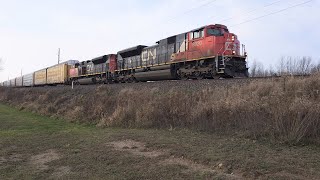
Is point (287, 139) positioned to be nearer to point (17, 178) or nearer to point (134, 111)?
point (17, 178)

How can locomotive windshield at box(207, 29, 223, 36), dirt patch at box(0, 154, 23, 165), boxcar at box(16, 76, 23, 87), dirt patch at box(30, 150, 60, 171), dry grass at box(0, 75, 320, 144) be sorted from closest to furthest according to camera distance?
dirt patch at box(30, 150, 60, 171), dry grass at box(0, 75, 320, 144), dirt patch at box(0, 154, 23, 165), locomotive windshield at box(207, 29, 223, 36), boxcar at box(16, 76, 23, 87)

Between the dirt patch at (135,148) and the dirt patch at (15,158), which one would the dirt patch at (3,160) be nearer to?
the dirt patch at (15,158)

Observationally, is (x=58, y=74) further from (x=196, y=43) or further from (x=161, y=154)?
(x=161, y=154)

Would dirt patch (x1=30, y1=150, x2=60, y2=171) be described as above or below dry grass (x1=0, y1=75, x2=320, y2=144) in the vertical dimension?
below

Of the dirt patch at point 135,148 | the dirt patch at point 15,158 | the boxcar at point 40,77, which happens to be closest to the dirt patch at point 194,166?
the dirt patch at point 135,148

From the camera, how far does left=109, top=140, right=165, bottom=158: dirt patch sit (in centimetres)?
835

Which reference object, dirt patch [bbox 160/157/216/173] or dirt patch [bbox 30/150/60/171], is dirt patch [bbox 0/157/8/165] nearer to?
dirt patch [bbox 30/150/60/171]

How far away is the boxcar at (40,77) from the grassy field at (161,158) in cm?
4946

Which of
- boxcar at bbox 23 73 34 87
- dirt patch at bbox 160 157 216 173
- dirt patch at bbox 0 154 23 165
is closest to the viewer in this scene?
dirt patch at bbox 160 157 216 173

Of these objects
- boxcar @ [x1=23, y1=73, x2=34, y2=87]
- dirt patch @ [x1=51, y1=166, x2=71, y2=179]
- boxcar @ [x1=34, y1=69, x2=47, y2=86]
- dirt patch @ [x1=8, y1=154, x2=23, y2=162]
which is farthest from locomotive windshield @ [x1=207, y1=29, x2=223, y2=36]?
boxcar @ [x1=23, y1=73, x2=34, y2=87]

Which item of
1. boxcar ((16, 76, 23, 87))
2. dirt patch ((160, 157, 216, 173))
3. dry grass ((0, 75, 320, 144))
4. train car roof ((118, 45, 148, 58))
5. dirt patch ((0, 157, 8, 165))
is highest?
train car roof ((118, 45, 148, 58))

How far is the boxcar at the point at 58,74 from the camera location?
48469 mm

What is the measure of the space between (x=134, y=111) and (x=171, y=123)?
2512 millimetres

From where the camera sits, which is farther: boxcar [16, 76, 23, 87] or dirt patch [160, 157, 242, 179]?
boxcar [16, 76, 23, 87]
